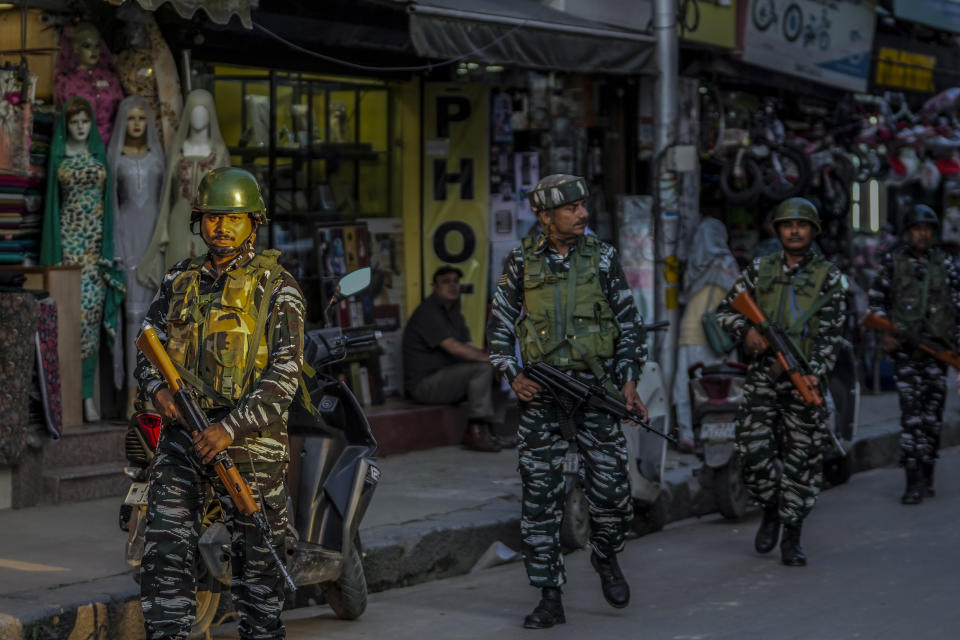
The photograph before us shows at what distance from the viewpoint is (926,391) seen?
399 inches

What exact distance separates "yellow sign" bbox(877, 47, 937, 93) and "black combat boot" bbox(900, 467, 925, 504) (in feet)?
25.0

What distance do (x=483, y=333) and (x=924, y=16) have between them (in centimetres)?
818

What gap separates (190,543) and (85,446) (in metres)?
3.62

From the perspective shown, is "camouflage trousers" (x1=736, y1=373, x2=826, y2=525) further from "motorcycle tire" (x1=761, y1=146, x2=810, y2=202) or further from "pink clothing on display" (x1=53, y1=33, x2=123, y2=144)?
"motorcycle tire" (x1=761, y1=146, x2=810, y2=202)

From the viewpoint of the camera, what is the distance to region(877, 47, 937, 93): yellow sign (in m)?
16.9

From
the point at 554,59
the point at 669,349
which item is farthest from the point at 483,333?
the point at 554,59

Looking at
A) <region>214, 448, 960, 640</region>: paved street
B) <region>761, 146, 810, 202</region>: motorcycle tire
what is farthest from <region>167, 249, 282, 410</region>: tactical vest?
<region>761, 146, 810, 202</region>: motorcycle tire

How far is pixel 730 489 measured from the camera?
940 centimetres

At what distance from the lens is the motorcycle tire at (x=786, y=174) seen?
43.2ft

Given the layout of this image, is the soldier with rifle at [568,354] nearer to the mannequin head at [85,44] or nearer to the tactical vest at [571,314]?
the tactical vest at [571,314]

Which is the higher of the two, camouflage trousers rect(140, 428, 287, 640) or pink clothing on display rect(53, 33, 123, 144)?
pink clothing on display rect(53, 33, 123, 144)

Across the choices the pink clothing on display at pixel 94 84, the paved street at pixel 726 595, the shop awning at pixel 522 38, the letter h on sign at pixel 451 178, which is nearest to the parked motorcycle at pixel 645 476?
the paved street at pixel 726 595

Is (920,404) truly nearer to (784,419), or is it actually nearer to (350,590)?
(784,419)

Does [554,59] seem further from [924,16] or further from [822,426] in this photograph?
[924,16]
